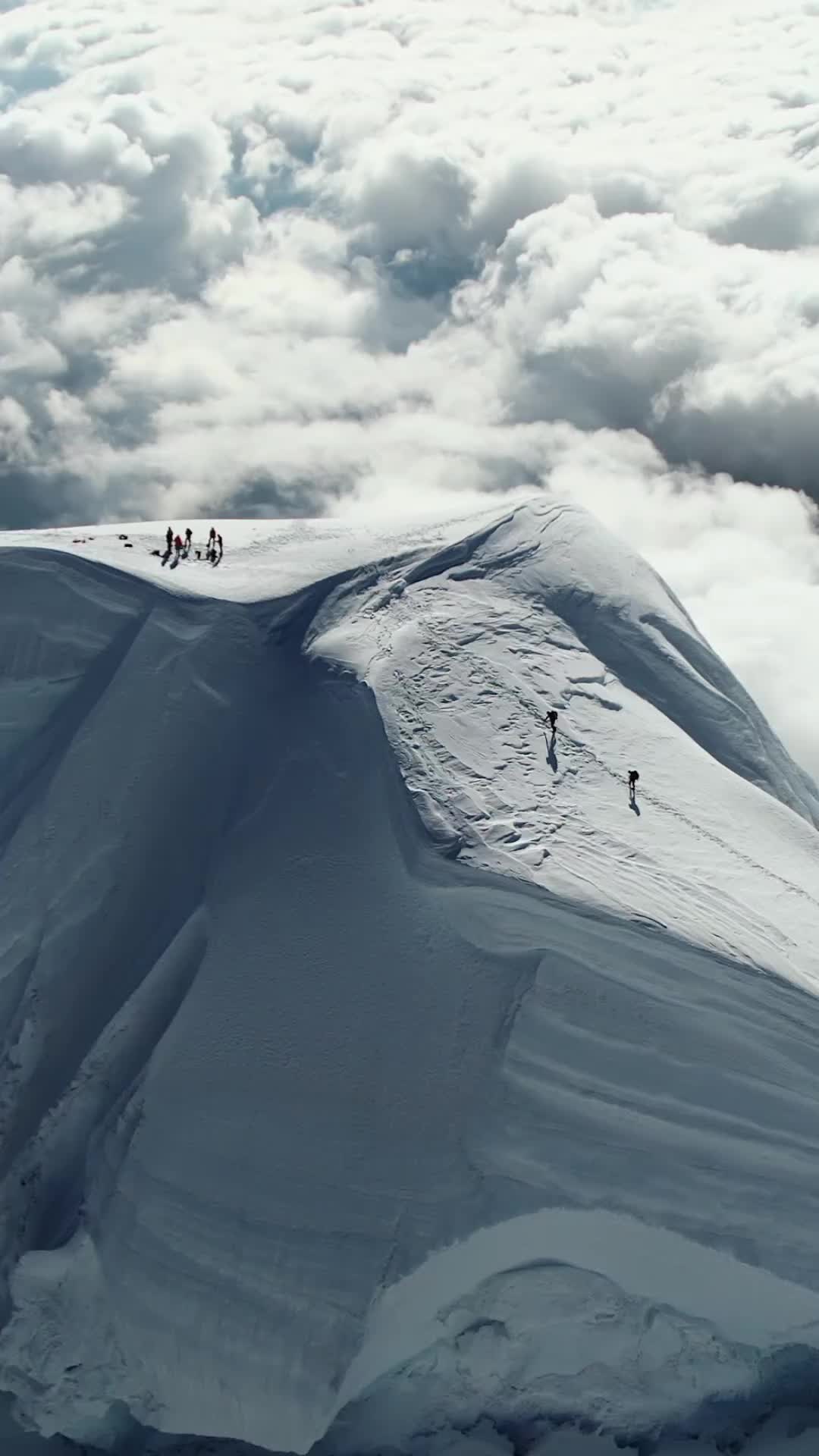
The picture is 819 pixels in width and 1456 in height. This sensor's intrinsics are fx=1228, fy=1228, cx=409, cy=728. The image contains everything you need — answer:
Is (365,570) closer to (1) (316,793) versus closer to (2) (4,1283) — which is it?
(1) (316,793)

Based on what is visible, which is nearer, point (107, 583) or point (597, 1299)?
point (597, 1299)

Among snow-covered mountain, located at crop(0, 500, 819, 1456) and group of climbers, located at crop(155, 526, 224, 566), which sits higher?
group of climbers, located at crop(155, 526, 224, 566)

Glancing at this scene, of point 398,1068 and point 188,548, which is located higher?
point 188,548

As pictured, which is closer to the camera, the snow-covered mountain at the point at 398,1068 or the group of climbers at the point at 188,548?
the snow-covered mountain at the point at 398,1068

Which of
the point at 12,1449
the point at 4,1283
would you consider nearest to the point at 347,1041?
the point at 4,1283

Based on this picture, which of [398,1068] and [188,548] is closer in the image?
[398,1068]
